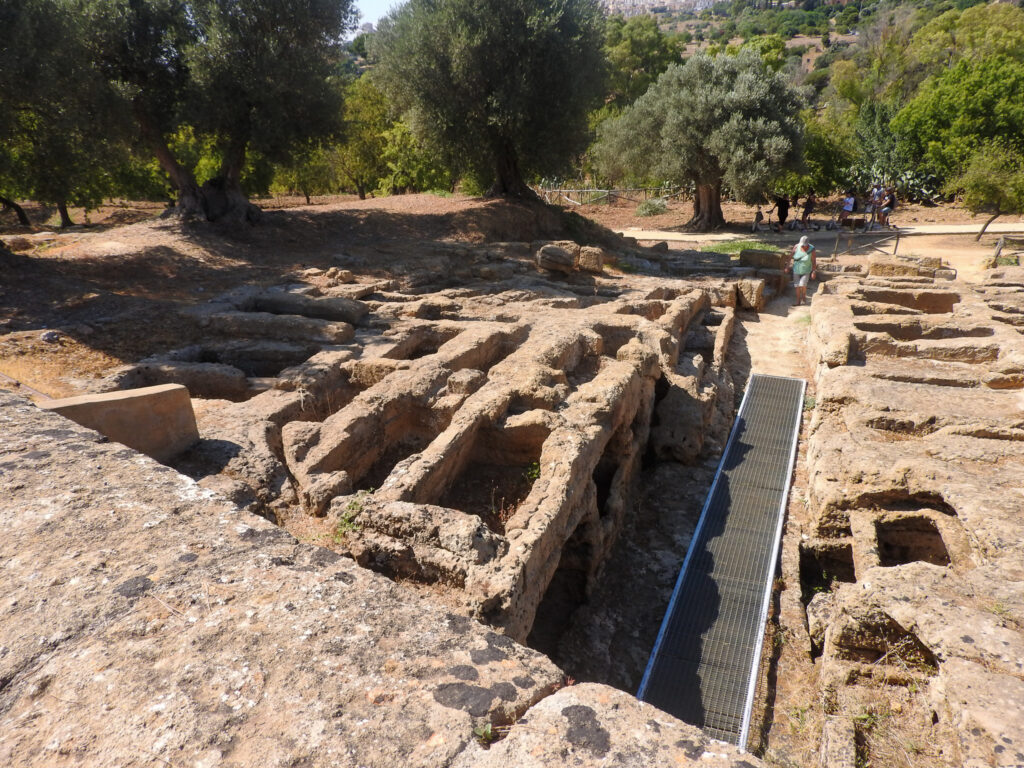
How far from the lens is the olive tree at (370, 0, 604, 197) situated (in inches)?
725

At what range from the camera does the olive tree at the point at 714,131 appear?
2428 centimetres

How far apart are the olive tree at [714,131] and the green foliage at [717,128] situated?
4 centimetres

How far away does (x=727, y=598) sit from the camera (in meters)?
6.32

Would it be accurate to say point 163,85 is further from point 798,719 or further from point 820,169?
point 820,169

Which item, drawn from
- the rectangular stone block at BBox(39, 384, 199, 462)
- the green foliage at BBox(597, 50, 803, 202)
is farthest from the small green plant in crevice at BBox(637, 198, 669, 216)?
the rectangular stone block at BBox(39, 384, 199, 462)

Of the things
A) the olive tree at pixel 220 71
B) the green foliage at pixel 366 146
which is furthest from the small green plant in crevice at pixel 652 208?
the olive tree at pixel 220 71

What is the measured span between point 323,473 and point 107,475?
246cm

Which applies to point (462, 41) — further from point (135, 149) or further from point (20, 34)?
point (20, 34)

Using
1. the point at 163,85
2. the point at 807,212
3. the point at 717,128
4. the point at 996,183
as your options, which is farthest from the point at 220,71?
the point at 807,212

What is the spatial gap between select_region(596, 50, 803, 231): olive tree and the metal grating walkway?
1861 cm

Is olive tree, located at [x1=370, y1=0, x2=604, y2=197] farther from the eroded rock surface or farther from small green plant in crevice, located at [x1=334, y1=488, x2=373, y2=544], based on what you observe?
small green plant in crevice, located at [x1=334, y1=488, x2=373, y2=544]

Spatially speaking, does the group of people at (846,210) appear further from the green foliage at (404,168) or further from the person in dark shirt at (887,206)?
the green foliage at (404,168)

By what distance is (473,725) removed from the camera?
1969 millimetres

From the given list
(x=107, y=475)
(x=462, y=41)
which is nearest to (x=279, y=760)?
(x=107, y=475)
